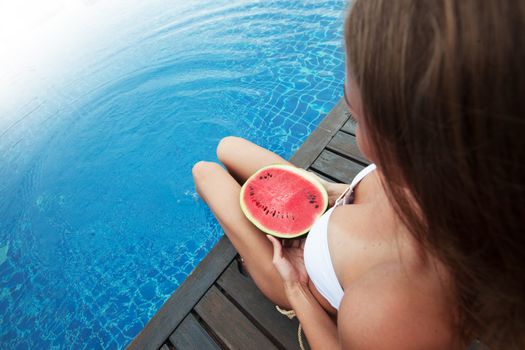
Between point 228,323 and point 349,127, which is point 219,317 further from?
point 349,127

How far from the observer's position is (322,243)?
124cm

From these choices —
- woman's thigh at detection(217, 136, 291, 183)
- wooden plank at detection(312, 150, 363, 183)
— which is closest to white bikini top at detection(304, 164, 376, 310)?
woman's thigh at detection(217, 136, 291, 183)

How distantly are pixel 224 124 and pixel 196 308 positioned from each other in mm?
2650

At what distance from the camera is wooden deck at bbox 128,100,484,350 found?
1.72 metres

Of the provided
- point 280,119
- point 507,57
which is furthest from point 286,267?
point 280,119

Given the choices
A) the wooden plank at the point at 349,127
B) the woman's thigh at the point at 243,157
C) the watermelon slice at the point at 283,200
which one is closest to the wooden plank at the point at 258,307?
the watermelon slice at the point at 283,200

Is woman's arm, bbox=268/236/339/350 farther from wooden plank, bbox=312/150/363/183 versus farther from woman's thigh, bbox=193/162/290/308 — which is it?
wooden plank, bbox=312/150/363/183

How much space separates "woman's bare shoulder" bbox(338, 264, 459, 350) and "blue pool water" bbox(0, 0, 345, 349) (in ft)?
7.49

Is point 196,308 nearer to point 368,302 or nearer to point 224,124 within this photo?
point 368,302

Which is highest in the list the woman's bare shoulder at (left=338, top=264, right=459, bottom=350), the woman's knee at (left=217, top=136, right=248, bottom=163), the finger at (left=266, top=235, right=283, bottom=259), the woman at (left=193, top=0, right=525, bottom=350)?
the woman at (left=193, top=0, right=525, bottom=350)

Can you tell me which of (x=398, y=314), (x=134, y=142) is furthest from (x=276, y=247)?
(x=134, y=142)

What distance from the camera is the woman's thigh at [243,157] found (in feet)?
6.86

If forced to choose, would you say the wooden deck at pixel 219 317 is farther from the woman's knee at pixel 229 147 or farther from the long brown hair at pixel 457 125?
the long brown hair at pixel 457 125

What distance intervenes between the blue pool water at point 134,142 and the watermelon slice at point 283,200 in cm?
138
